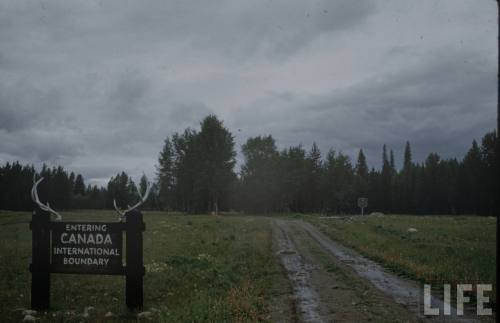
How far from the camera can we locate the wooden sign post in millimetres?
9977

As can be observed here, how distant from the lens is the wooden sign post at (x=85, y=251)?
393 inches

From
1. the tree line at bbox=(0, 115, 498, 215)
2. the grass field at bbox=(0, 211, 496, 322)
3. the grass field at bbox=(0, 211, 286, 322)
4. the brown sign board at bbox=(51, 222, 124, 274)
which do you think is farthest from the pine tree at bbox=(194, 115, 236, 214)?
the brown sign board at bbox=(51, 222, 124, 274)

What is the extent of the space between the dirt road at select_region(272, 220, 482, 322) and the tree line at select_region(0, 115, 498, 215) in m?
54.9

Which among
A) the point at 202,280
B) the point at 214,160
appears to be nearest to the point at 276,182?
the point at 214,160

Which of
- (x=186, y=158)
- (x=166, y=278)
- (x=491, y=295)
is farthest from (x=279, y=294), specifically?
(x=186, y=158)

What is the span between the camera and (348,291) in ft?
37.6

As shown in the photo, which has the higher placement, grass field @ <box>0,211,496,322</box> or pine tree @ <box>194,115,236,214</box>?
pine tree @ <box>194,115,236,214</box>

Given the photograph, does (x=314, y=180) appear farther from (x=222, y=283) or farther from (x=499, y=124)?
(x=499, y=124)

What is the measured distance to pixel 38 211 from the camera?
10.4m

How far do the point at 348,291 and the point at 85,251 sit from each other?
728 cm

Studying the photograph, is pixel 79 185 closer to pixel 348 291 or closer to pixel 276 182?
pixel 276 182

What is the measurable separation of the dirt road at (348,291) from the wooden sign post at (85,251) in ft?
13.7

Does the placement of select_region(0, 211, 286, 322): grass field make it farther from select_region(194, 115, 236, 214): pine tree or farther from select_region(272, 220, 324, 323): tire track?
select_region(194, 115, 236, 214): pine tree

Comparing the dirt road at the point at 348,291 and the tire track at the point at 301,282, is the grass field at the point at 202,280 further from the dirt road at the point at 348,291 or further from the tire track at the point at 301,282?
the dirt road at the point at 348,291
